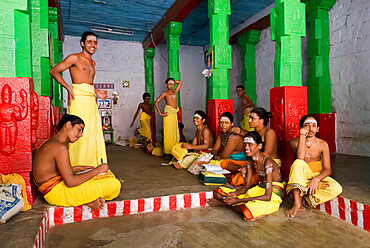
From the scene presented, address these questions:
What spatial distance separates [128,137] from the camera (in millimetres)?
11555

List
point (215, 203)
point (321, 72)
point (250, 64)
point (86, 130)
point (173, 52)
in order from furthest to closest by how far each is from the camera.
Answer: point (250, 64), point (173, 52), point (321, 72), point (86, 130), point (215, 203)

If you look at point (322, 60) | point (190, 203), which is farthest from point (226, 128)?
point (322, 60)

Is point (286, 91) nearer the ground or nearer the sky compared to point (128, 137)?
nearer the sky

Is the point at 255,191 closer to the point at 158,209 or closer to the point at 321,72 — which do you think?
the point at 158,209

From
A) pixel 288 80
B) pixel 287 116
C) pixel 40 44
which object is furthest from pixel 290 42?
pixel 40 44

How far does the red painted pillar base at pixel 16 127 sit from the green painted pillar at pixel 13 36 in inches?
4.7

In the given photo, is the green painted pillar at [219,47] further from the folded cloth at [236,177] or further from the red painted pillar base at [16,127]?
the red painted pillar base at [16,127]

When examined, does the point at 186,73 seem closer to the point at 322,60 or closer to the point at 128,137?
the point at 128,137

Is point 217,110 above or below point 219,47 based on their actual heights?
below

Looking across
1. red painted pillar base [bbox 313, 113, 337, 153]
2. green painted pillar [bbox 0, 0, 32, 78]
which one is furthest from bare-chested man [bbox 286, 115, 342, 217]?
red painted pillar base [bbox 313, 113, 337, 153]

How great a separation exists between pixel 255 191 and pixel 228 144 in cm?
132

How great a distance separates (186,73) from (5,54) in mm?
10331

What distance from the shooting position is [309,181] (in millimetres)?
3031

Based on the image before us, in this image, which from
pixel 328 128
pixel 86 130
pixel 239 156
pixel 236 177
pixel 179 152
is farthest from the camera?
pixel 328 128
